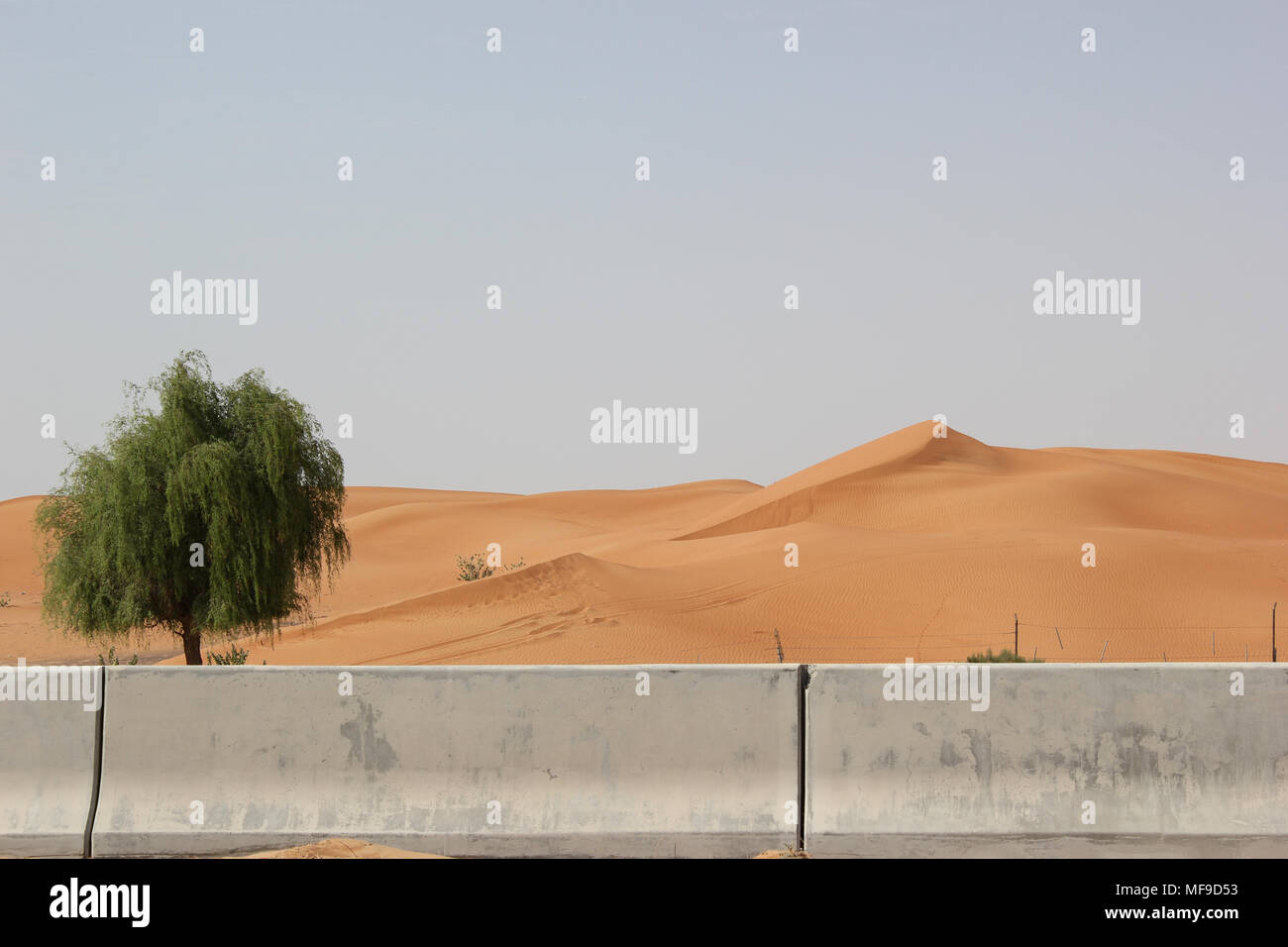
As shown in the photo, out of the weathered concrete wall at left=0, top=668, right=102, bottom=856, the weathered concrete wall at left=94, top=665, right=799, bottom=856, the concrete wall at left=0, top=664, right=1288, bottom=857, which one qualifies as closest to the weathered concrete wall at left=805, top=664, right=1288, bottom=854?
the concrete wall at left=0, top=664, right=1288, bottom=857

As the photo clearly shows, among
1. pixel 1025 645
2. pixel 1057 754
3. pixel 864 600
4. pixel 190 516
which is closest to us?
pixel 1057 754

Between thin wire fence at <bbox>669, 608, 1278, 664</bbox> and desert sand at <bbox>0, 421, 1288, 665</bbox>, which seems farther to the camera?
desert sand at <bbox>0, 421, 1288, 665</bbox>

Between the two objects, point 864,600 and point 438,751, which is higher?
point 864,600

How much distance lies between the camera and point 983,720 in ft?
25.9

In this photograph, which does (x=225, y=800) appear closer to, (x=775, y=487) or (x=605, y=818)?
(x=605, y=818)

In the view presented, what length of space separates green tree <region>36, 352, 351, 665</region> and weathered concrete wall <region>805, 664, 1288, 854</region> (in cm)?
1431

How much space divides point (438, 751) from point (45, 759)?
2577 mm

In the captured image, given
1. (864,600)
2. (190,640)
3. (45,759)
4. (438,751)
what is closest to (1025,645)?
(864,600)

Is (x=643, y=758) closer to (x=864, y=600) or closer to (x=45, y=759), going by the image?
(x=45, y=759)

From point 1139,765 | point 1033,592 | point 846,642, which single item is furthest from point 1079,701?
point 1033,592

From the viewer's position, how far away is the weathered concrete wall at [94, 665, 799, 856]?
7758 millimetres

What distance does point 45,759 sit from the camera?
789 cm

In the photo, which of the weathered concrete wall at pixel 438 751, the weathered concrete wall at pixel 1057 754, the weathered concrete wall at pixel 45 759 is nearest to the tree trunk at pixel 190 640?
the weathered concrete wall at pixel 45 759

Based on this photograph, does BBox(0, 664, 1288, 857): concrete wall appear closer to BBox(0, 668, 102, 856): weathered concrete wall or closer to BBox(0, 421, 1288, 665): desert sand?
BBox(0, 668, 102, 856): weathered concrete wall
